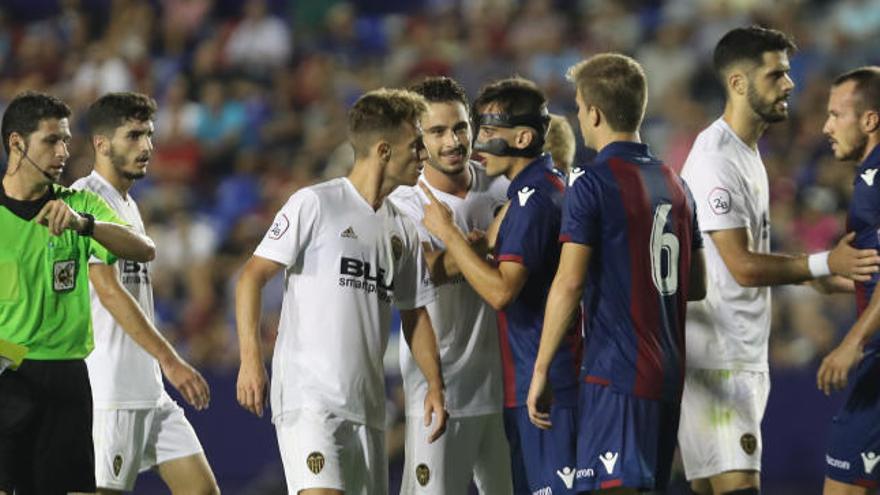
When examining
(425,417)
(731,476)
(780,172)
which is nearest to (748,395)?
(731,476)

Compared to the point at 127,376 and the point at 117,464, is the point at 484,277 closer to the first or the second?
the point at 127,376

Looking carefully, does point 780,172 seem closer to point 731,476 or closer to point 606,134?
point 731,476

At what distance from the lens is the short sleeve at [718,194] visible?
7.78 metres

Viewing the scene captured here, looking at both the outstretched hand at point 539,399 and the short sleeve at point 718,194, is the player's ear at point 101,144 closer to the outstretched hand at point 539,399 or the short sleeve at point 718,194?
the outstretched hand at point 539,399

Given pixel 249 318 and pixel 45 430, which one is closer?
pixel 249 318

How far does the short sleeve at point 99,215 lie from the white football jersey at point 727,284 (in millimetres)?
2908

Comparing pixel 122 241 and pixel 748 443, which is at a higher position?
pixel 122 241

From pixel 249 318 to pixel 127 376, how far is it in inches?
57.8

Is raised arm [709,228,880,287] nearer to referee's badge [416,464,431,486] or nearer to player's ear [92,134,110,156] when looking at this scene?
referee's badge [416,464,431,486]

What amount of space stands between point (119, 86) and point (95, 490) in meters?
9.33

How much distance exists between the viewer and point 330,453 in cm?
690

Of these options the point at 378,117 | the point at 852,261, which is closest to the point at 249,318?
the point at 378,117

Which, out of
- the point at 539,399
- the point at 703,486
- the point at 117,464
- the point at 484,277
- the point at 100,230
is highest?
the point at 100,230

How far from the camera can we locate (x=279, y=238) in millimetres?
7004
